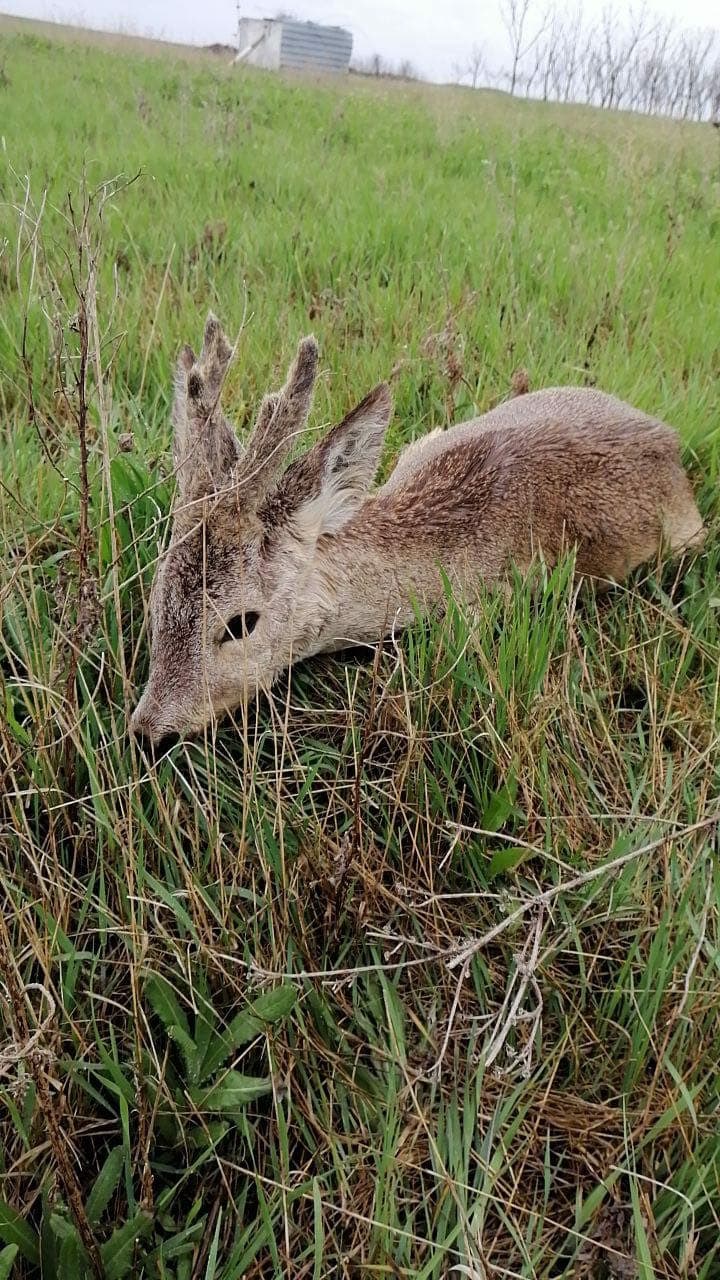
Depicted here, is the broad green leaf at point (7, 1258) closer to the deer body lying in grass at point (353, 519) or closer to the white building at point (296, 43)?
the deer body lying in grass at point (353, 519)

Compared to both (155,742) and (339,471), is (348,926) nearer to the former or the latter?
(155,742)

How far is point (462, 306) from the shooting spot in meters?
4.84

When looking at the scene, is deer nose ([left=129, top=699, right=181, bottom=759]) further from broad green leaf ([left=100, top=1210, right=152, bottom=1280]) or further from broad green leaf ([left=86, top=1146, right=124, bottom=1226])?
broad green leaf ([left=100, top=1210, right=152, bottom=1280])

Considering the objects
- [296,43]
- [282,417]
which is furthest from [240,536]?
[296,43]

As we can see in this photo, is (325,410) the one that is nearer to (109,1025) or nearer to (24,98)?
(109,1025)

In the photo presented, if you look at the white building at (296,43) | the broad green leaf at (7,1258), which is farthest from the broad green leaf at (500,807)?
the white building at (296,43)

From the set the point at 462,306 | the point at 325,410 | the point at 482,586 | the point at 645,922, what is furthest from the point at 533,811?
the point at 462,306

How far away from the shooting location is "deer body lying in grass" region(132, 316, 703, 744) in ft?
8.32

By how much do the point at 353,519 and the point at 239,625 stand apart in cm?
66

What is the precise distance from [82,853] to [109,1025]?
1.65ft

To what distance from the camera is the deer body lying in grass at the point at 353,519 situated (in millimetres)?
2535

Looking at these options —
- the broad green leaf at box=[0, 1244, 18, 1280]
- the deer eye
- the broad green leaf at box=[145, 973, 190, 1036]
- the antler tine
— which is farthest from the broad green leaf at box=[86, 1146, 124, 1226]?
the antler tine

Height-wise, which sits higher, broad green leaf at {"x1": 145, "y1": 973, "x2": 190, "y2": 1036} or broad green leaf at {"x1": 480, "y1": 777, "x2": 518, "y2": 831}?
broad green leaf at {"x1": 480, "y1": 777, "x2": 518, "y2": 831}

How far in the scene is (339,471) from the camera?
9.48 feet
